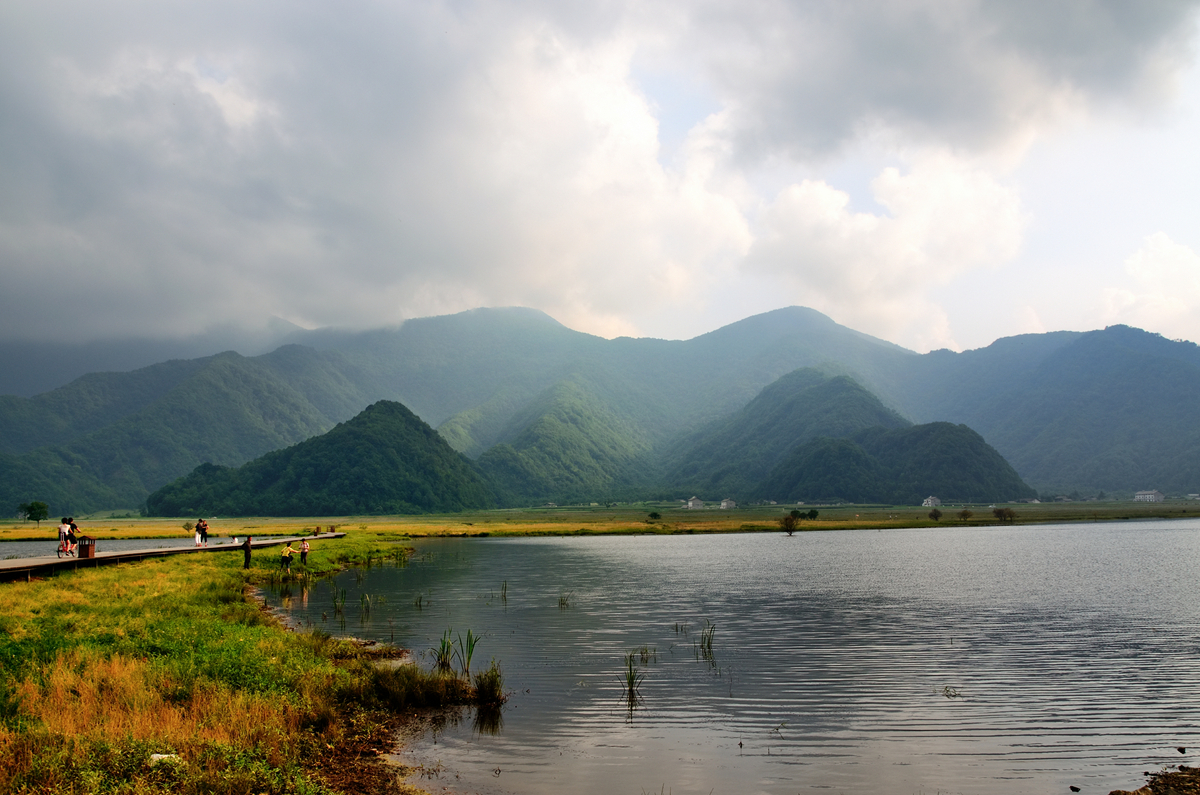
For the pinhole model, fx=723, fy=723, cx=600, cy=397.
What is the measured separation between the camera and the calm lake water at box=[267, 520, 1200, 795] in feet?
48.7

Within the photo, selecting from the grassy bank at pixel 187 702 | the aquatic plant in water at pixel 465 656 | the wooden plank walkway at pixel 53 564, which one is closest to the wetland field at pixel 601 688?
the grassy bank at pixel 187 702

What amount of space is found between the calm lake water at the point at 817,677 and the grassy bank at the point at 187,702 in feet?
6.49

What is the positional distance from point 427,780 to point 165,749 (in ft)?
15.2

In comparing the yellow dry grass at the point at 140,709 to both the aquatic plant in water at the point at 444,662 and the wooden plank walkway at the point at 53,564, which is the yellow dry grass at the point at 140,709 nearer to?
the aquatic plant in water at the point at 444,662

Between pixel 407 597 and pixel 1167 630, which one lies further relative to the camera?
pixel 407 597

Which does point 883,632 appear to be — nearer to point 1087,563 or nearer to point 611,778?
point 611,778

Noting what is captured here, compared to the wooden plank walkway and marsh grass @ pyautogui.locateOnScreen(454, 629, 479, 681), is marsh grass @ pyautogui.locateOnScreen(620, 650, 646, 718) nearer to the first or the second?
marsh grass @ pyautogui.locateOnScreen(454, 629, 479, 681)

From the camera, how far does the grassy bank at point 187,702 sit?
11.6m

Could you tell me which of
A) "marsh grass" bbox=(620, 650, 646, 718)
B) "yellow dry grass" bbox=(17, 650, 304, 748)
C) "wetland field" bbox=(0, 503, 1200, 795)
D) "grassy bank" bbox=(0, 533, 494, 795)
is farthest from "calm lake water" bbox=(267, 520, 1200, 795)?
"yellow dry grass" bbox=(17, 650, 304, 748)

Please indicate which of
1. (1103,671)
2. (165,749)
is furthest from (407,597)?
(1103,671)

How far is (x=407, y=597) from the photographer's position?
43000 millimetres

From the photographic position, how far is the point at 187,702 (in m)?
15.8

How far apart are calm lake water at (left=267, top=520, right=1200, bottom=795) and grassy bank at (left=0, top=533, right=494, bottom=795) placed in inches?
77.9

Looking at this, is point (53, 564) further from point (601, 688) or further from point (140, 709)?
point (601, 688)
